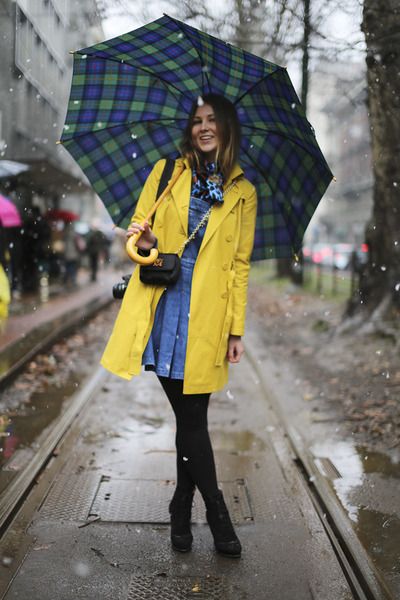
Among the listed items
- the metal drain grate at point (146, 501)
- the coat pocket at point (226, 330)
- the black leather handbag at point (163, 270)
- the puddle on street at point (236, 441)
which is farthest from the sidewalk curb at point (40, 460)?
the black leather handbag at point (163, 270)

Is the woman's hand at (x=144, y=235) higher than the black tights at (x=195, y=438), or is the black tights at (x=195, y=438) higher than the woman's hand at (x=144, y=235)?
the woman's hand at (x=144, y=235)

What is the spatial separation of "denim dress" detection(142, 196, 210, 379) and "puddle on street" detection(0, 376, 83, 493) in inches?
68.6

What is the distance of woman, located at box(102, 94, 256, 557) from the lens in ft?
10.9

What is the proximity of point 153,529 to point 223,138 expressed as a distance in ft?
7.10

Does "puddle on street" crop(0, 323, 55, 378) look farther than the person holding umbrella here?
Yes

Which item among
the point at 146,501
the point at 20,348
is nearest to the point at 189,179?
the point at 146,501

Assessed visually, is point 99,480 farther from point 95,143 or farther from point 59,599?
point 95,143

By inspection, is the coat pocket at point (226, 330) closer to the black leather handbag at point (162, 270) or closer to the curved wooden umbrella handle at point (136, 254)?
the black leather handbag at point (162, 270)

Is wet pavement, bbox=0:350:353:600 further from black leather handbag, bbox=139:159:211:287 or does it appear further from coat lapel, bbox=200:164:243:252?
coat lapel, bbox=200:164:243:252

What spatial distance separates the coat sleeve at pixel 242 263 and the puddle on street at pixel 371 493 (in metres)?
1.38

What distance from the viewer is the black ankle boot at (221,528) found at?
3512mm

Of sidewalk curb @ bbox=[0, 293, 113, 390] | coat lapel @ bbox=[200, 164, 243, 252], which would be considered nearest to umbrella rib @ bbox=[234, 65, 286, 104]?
coat lapel @ bbox=[200, 164, 243, 252]

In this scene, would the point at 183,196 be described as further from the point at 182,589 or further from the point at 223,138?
the point at 182,589

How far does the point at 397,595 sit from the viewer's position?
3.15 m
